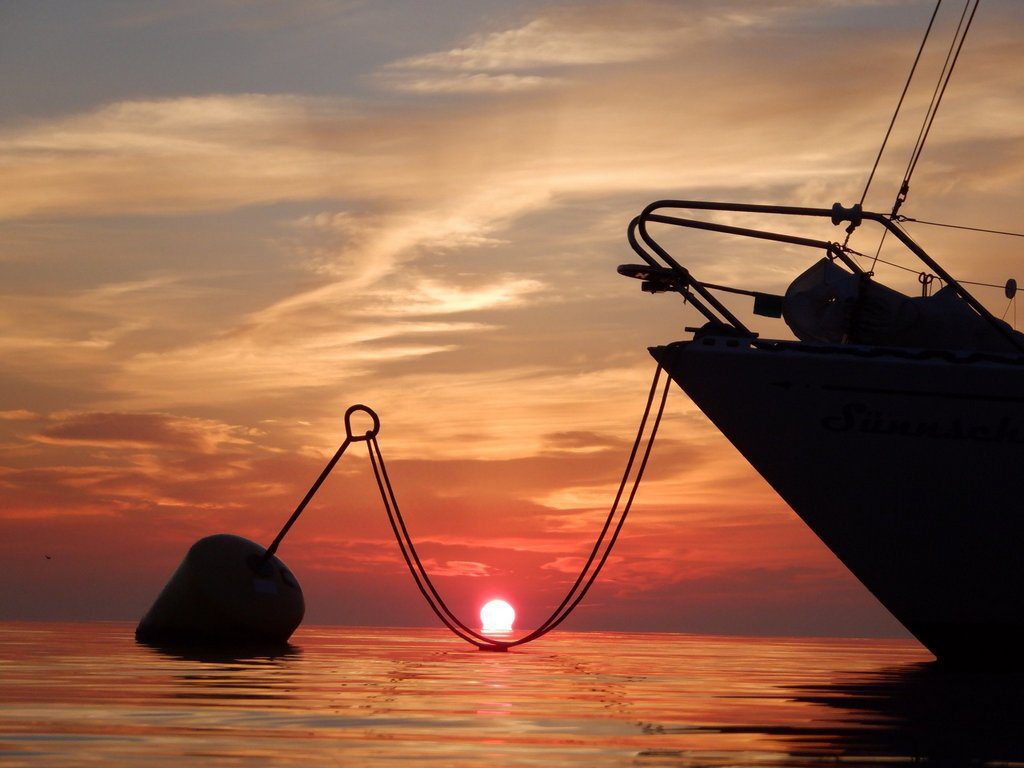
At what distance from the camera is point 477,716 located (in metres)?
10.1

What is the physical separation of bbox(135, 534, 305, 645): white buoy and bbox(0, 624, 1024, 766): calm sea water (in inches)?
85.7

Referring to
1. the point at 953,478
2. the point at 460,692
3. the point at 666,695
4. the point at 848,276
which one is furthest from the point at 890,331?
the point at 460,692

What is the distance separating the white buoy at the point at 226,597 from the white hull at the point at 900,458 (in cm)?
715

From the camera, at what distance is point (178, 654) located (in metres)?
18.1

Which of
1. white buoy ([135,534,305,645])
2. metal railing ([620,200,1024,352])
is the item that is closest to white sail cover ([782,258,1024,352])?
metal railing ([620,200,1024,352])

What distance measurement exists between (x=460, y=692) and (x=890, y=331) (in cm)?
880

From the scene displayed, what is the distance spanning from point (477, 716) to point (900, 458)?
9083 mm

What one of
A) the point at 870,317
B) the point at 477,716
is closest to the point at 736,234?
the point at 870,317

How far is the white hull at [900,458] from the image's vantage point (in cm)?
1702

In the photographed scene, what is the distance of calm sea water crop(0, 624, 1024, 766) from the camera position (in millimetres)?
7781

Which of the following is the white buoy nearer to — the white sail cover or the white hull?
the white hull

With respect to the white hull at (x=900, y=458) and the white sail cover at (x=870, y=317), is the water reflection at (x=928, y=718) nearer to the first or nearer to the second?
the white hull at (x=900, y=458)

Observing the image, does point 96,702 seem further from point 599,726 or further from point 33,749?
point 599,726

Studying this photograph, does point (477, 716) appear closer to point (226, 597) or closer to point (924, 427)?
point (924, 427)
